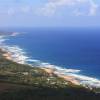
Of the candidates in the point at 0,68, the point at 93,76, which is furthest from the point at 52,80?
the point at 0,68

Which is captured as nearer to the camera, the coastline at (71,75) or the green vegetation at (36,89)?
the green vegetation at (36,89)

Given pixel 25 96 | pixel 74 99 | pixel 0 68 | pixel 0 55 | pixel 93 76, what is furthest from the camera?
pixel 0 55

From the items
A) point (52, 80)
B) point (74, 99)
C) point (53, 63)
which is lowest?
point (74, 99)

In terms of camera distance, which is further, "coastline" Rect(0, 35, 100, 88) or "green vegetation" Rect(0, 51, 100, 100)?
"coastline" Rect(0, 35, 100, 88)

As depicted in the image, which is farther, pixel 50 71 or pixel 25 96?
pixel 50 71

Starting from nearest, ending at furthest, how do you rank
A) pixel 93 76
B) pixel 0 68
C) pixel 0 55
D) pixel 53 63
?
pixel 93 76 → pixel 0 68 → pixel 53 63 → pixel 0 55

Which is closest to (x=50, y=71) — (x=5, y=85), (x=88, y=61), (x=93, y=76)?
(x=93, y=76)

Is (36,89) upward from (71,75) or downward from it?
downward

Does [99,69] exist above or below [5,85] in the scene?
above

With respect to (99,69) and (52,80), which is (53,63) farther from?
(52,80)

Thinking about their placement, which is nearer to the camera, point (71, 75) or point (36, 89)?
point (36, 89)
